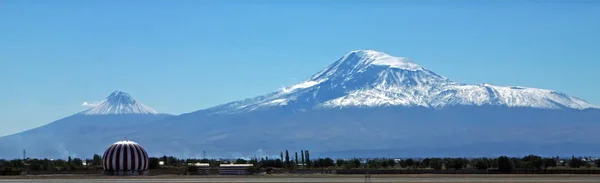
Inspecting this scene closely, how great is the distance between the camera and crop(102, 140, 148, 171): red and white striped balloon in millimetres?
115438

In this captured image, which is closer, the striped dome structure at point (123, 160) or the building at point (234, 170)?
the striped dome structure at point (123, 160)

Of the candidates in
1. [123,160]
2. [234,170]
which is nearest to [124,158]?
[123,160]

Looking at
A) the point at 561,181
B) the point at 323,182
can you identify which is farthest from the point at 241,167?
the point at 561,181

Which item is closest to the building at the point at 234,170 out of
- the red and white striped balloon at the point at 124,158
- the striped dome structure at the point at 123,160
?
the striped dome structure at the point at 123,160

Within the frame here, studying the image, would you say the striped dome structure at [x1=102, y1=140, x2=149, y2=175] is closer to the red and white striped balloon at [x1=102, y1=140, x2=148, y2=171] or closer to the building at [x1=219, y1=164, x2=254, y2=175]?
the red and white striped balloon at [x1=102, y1=140, x2=148, y2=171]

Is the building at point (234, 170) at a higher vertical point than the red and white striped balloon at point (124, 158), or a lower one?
lower

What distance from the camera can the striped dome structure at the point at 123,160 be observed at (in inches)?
4542

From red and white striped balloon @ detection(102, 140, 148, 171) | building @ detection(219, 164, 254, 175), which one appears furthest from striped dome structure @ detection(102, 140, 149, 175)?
building @ detection(219, 164, 254, 175)

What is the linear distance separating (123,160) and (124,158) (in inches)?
9.8

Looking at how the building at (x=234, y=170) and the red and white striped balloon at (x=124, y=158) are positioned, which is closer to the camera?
the red and white striped balloon at (x=124, y=158)

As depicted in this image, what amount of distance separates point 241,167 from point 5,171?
88.4ft

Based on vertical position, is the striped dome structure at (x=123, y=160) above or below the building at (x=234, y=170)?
above

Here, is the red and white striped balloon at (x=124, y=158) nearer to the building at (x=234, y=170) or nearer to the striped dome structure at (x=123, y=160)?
the striped dome structure at (x=123, y=160)

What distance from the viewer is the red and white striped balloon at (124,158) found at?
379 ft
